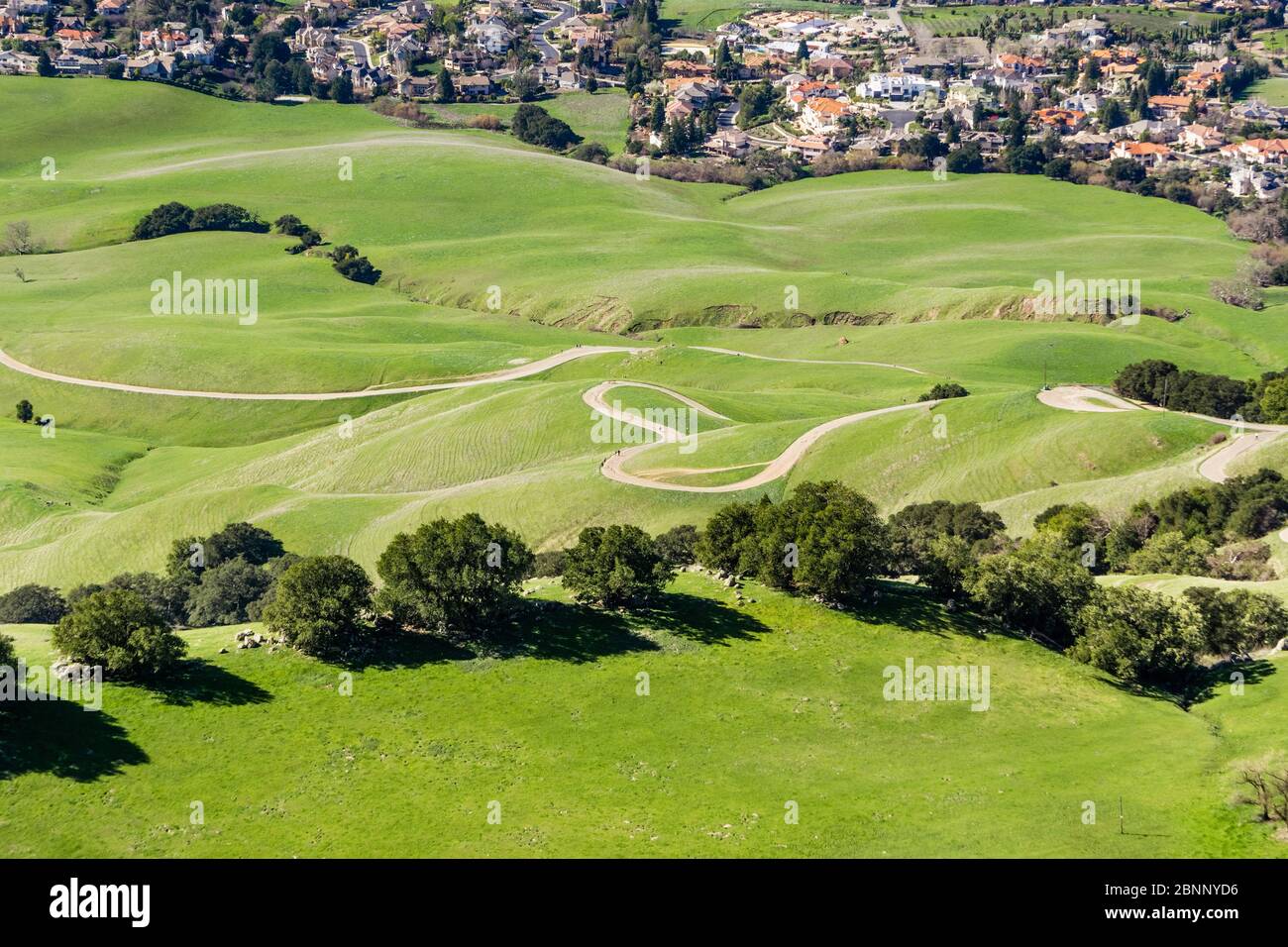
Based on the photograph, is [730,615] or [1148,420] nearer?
[730,615]

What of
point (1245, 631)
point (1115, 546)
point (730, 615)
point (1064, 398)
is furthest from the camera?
point (1064, 398)

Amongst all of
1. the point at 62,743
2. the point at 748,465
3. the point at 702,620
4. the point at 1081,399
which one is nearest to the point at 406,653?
the point at 702,620

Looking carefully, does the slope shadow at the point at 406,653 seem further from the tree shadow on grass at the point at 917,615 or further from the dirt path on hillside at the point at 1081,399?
the dirt path on hillside at the point at 1081,399

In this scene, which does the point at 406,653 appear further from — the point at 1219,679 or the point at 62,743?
the point at 1219,679

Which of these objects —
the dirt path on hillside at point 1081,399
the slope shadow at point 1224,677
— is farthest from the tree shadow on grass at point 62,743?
the dirt path on hillside at point 1081,399

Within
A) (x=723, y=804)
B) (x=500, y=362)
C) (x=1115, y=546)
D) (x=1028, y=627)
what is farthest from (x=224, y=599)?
(x=500, y=362)

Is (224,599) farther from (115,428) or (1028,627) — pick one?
(115,428)
